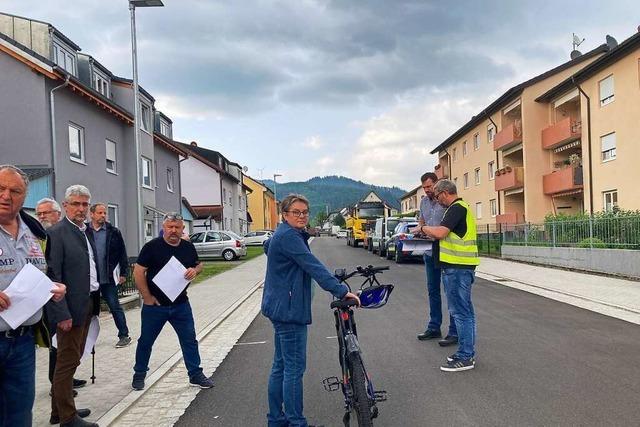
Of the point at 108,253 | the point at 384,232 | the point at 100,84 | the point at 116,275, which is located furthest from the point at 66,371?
the point at 384,232

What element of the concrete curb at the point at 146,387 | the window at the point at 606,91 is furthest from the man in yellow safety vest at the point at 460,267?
the window at the point at 606,91

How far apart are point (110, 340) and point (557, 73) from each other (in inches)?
1236

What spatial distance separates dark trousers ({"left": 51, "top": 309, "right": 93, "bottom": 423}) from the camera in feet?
13.8

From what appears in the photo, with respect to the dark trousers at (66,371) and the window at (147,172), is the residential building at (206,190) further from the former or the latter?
the dark trousers at (66,371)

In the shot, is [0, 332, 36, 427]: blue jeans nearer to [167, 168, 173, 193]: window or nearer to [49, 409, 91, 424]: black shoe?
[49, 409, 91, 424]: black shoe

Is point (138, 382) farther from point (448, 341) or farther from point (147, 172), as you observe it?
point (147, 172)

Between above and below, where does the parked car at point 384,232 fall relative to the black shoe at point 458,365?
above

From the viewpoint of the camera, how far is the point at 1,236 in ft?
9.54

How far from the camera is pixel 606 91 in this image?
24.7m

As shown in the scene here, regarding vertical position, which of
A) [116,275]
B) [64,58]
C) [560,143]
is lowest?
[116,275]

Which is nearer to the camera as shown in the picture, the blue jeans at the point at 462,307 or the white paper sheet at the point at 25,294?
the white paper sheet at the point at 25,294

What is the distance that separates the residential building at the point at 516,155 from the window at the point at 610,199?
2.59 meters

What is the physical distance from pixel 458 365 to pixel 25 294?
13.8ft

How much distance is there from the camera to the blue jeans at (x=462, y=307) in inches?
224
